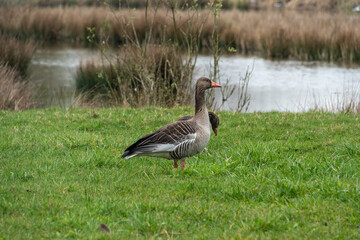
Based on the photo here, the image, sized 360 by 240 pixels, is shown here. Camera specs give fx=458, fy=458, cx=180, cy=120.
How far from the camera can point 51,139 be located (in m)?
8.22

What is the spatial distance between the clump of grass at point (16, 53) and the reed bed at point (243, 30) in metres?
2.49

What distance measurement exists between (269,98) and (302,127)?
29.2 feet

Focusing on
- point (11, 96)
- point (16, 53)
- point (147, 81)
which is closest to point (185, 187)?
point (147, 81)

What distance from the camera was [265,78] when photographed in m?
21.7

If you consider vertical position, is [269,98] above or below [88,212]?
below

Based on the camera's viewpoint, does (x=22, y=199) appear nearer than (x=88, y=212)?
No

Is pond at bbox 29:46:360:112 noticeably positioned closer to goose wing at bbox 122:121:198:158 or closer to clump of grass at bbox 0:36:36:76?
clump of grass at bbox 0:36:36:76

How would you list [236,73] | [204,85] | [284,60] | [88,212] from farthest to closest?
[284,60], [236,73], [204,85], [88,212]

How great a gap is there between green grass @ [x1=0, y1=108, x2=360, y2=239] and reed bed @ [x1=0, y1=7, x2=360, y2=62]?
14261 mm

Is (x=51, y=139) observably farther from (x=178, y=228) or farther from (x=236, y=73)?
(x=236, y=73)

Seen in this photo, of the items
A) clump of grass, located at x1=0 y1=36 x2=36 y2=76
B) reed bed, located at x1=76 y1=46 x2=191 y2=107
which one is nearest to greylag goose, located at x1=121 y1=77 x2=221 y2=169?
reed bed, located at x1=76 y1=46 x2=191 y2=107

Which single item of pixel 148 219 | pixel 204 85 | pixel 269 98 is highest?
pixel 204 85

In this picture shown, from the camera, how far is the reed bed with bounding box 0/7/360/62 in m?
24.2

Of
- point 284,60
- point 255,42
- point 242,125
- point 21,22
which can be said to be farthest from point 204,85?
point 21,22
